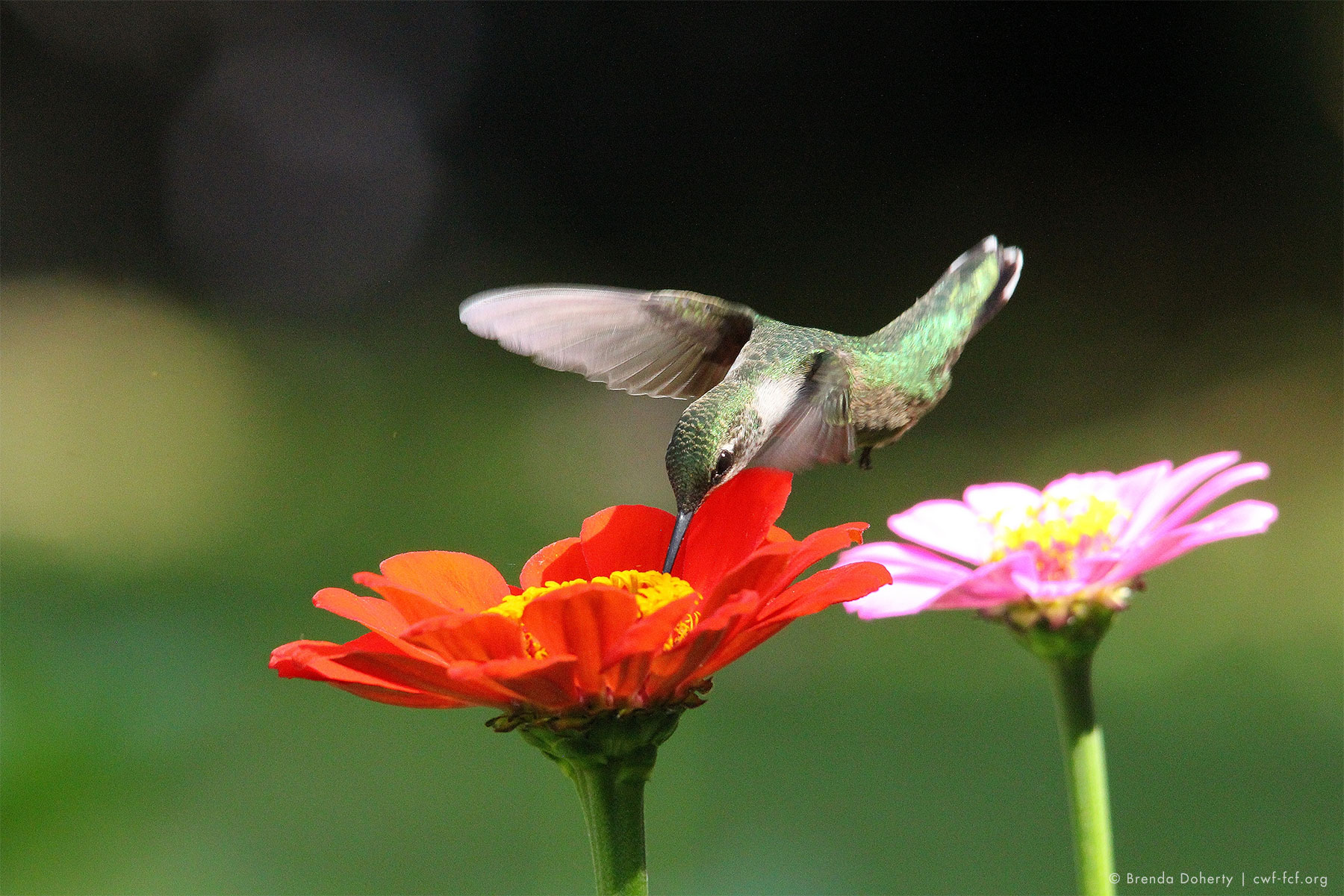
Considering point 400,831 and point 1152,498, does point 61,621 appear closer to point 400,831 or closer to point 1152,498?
point 400,831

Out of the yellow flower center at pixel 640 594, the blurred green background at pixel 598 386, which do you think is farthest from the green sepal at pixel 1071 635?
the blurred green background at pixel 598 386

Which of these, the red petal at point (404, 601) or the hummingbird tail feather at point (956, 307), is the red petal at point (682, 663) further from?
the hummingbird tail feather at point (956, 307)

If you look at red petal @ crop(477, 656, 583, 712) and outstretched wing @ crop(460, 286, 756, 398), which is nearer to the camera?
red petal @ crop(477, 656, 583, 712)

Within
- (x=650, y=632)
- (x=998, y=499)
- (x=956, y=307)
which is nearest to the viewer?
(x=650, y=632)

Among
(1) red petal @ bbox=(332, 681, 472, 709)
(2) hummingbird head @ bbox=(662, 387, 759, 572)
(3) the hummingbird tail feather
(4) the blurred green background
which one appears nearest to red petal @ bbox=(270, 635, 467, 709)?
(1) red petal @ bbox=(332, 681, 472, 709)

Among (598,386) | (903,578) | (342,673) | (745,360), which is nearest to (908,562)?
(903,578)

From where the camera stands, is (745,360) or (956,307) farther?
(956,307)

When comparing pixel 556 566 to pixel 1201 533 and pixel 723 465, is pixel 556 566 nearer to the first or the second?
pixel 723 465

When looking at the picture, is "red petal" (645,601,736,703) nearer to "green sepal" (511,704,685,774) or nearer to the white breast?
"green sepal" (511,704,685,774)
